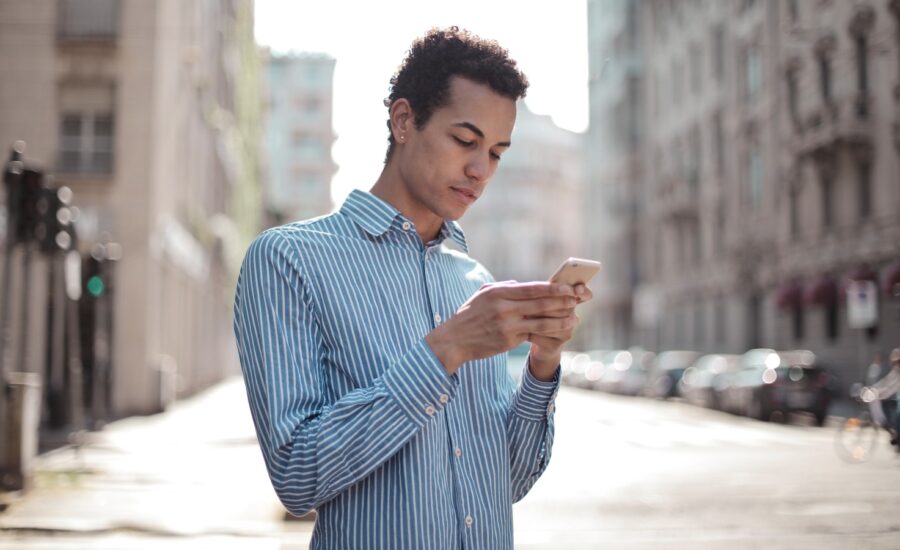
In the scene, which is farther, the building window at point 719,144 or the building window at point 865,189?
the building window at point 719,144

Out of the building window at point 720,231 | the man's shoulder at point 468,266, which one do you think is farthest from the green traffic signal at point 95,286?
the building window at point 720,231

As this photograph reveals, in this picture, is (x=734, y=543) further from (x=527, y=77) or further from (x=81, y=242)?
(x=81, y=242)

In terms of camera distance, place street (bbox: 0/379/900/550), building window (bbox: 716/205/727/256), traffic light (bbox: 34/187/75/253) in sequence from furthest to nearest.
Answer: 1. building window (bbox: 716/205/727/256)
2. traffic light (bbox: 34/187/75/253)
3. street (bbox: 0/379/900/550)

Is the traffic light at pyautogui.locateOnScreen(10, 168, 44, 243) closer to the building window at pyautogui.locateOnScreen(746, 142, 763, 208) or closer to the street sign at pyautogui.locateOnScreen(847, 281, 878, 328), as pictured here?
the street sign at pyautogui.locateOnScreen(847, 281, 878, 328)

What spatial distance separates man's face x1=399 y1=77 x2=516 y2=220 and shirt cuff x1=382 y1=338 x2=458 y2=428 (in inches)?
17.6

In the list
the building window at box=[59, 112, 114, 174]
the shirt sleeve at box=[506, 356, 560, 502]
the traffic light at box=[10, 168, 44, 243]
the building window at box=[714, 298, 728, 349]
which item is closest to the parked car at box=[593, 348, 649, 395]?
the building window at box=[714, 298, 728, 349]

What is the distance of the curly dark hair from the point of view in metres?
2.38

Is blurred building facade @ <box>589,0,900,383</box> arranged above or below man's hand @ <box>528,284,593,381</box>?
above

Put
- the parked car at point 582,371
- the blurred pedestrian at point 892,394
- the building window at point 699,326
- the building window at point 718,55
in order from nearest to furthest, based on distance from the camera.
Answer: the blurred pedestrian at point 892,394 < the building window at point 718,55 < the building window at point 699,326 < the parked car at point 582,371

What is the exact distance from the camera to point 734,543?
8391 millimetres

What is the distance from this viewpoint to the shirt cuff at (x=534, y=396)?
2475 mm

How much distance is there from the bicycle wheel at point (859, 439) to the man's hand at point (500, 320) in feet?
43.2

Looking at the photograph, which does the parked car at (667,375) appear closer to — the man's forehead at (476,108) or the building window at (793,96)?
the building window at (793,96)

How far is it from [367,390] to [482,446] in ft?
1.32
